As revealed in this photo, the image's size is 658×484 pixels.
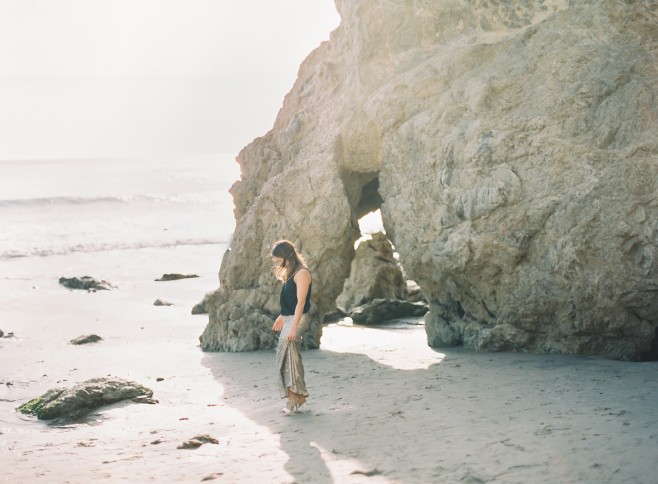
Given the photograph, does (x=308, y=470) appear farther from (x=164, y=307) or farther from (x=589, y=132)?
(x=164, y=307)

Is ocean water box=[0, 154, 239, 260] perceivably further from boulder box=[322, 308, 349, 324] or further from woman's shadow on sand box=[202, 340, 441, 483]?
woman's shadow on sand box=[202, 340, 441, 483]

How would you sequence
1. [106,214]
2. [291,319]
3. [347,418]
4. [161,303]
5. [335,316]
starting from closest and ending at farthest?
[347,418]
[291,319]
[335,316]
[161,303]
[106,214]

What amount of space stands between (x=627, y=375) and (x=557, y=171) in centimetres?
275

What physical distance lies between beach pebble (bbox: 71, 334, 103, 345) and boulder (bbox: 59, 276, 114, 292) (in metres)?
7.80

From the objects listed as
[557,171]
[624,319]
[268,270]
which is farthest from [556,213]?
[268,270]

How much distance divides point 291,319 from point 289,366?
495 mm

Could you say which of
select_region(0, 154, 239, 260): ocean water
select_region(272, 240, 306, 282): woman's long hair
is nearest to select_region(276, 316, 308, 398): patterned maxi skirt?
select_region(272, 240, 306, 282): woman's long hair

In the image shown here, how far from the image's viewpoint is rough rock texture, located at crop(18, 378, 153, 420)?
880cm

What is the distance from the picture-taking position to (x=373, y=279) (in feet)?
54.5

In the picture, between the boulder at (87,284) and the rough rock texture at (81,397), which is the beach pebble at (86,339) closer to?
the rough rock texture at (81,397)

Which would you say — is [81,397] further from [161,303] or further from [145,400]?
[161,303]

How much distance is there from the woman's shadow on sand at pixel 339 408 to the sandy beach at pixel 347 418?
2 centimetres

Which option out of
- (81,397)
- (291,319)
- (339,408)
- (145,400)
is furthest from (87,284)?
(339,408)

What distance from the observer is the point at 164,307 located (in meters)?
17.9
